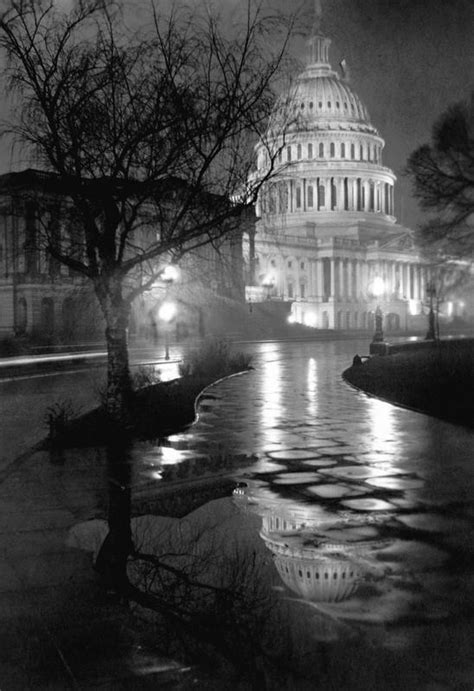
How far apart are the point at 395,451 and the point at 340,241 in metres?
139

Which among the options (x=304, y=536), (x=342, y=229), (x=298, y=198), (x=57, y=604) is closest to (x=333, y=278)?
(x=342, y=229)

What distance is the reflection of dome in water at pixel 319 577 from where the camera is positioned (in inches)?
257

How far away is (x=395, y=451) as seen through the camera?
13773 mm

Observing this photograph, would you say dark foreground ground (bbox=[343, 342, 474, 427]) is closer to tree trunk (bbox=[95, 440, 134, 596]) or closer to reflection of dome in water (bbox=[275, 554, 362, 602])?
tree trunk (bbox=[95, 440, 134, 596])

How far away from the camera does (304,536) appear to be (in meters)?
8.34

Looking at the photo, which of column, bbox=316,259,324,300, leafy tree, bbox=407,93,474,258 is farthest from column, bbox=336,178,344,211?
leafy tree, bbox=407,93,474,258

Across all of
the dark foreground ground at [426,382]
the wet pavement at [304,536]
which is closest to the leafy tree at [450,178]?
the dark foreground ground at [426,382]

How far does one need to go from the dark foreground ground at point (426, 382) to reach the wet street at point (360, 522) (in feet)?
3.06

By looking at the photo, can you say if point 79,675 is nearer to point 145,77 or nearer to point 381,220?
point 145,77

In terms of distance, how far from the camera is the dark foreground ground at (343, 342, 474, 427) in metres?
19.5

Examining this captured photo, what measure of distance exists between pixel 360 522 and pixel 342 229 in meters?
152

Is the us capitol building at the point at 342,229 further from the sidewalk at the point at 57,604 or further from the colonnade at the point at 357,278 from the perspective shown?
the sidewalk at the point at 57,604

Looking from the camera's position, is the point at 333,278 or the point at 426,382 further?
the point at 333,278

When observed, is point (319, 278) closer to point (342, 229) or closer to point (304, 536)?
point (342, 229)
